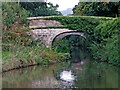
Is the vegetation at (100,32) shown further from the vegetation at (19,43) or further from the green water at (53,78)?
the vegetation at (19,43)

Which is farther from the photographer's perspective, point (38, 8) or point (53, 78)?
point (38, 8)

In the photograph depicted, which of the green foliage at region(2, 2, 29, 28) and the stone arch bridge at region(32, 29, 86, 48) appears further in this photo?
the stone arch bridge at region(32, 29, 86, 48)

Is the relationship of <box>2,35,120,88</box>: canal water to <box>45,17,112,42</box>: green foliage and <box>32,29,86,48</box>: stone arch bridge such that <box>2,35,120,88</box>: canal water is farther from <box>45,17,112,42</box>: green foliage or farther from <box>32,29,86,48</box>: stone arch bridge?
<box>45,17,112,42</box>: green foliage

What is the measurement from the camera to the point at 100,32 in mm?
16219

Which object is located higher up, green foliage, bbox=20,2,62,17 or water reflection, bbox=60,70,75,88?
green foliage, bbox=20,2,62,17

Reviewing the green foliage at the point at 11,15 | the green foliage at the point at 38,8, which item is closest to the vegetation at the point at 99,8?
the green foliage at the point at 38,8

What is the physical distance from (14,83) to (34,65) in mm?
3965

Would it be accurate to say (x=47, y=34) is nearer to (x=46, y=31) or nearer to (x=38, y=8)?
(x=46, y=31)

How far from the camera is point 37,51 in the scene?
14531 millimetres

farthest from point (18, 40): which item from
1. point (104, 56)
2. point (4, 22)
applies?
point (104, 56)

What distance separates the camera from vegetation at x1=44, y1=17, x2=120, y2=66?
43.9ft

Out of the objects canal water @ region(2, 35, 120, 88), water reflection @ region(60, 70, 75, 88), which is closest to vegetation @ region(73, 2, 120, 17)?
canal water @ region(2, 35, 120, 88)

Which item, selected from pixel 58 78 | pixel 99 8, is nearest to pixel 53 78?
pixel 58 78

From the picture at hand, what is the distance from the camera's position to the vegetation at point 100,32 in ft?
43.9
